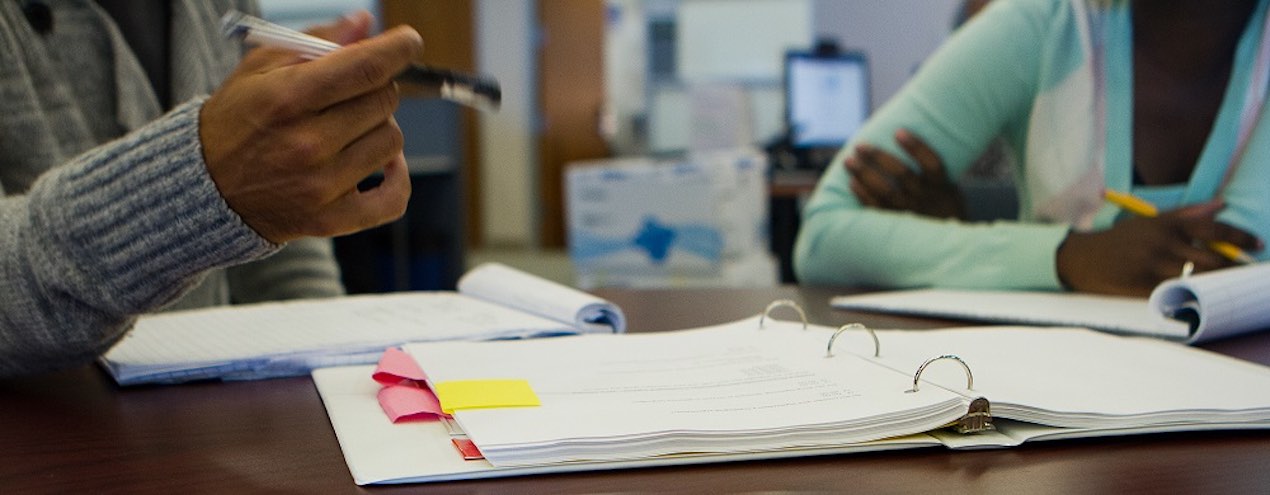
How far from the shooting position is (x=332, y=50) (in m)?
0.60

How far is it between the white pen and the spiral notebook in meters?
0.16

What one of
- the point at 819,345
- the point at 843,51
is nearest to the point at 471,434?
the point at 819,345

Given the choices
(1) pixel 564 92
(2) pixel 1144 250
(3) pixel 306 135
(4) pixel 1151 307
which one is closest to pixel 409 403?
(3) pixel 306 135

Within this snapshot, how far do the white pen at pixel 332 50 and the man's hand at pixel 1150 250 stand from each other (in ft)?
2.11

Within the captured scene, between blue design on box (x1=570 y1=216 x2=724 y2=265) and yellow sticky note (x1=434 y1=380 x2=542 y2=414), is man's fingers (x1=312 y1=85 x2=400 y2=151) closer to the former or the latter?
yellow sticky note (x1=434 y1=380 x2=542 y2=414)

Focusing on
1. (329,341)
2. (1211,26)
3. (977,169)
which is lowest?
(977,169)

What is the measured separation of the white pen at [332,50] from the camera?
22.4 inches

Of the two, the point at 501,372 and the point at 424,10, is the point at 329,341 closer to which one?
the point at 501,372

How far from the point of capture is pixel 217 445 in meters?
0.52

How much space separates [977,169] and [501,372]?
1.75 meters

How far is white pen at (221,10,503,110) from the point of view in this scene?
1.87 ft

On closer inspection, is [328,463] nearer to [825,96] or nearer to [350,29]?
[350,29]

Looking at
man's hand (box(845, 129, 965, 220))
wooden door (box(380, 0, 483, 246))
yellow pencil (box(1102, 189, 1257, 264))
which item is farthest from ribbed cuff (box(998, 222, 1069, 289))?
wooden door (box(380, 0, 483, 246))

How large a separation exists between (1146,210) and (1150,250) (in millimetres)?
200
